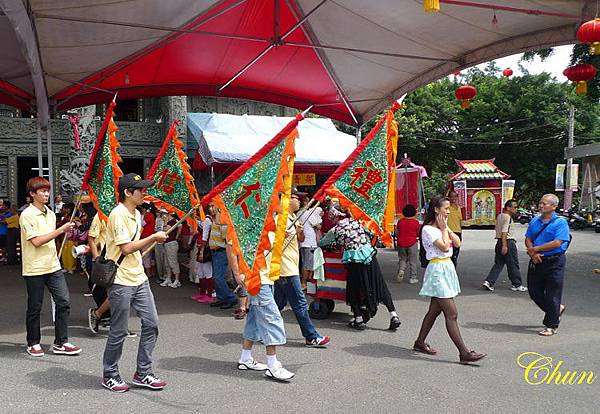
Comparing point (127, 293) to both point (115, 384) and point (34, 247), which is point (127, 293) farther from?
point (34, 247)

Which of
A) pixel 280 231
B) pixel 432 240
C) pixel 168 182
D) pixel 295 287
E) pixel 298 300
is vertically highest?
pixel 168 182

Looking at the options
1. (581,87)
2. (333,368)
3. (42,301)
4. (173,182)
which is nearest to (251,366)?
(333,368)

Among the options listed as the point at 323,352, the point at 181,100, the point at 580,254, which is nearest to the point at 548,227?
the point at 323,352

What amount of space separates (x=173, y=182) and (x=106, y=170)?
1082 mm

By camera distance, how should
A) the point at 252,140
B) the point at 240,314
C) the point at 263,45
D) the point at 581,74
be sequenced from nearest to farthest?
the point at 240,314 → the point at 581,74 → the point at 263,45 → the point at 252,140

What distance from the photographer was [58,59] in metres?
9.08

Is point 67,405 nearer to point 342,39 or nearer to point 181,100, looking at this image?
point 342,39

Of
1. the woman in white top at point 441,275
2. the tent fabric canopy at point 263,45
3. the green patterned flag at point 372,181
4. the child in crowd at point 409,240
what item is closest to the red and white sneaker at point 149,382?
the green patterned flag at point 372,181

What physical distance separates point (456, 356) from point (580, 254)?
10.6m

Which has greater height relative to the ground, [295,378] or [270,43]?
[270,43]

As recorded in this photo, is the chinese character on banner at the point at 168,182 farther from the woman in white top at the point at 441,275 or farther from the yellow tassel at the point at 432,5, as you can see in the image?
the yellow tassel at the point at 432,5

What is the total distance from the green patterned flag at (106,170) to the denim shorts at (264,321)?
2.04 meters

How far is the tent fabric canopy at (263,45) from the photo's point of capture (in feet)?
26.0

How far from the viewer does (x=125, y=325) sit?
4.39 metres
